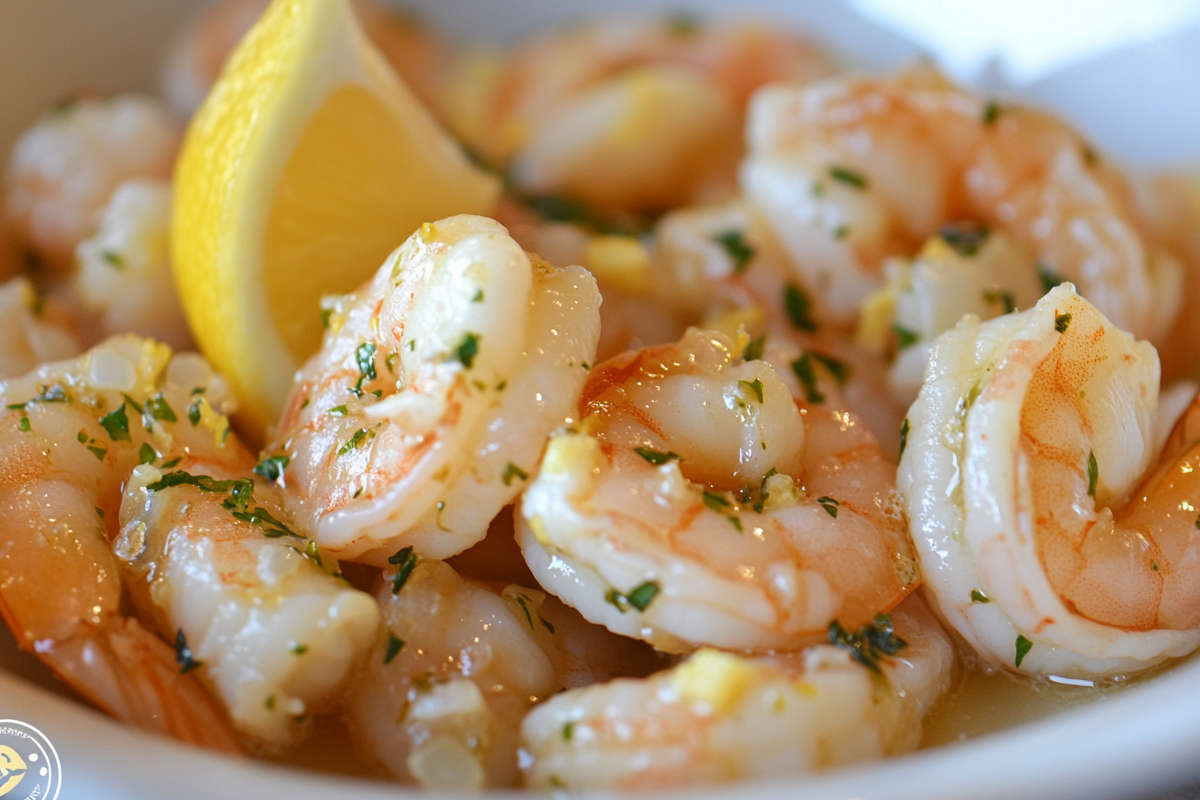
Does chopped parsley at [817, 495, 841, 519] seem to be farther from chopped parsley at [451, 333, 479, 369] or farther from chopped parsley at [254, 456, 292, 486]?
chopped parsley at [254, 456, 292, 486]

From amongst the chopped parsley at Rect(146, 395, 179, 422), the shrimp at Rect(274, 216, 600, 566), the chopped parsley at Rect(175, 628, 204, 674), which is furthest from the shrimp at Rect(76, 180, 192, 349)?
the chopped parsley at Rect(175, 628, 204, 674)

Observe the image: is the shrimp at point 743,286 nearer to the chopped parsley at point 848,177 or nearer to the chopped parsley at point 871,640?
the chopped parsley at point 848,177

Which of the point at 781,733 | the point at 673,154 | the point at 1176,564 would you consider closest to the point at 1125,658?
the point at 1176,564

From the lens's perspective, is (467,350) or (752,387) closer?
(467,350)

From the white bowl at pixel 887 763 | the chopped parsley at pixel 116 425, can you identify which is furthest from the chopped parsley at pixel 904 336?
the chopped parsley at pixel 116 425

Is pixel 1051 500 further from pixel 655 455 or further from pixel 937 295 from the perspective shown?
pixel 937 295

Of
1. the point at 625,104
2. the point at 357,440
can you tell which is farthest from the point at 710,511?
the point at 625,104
